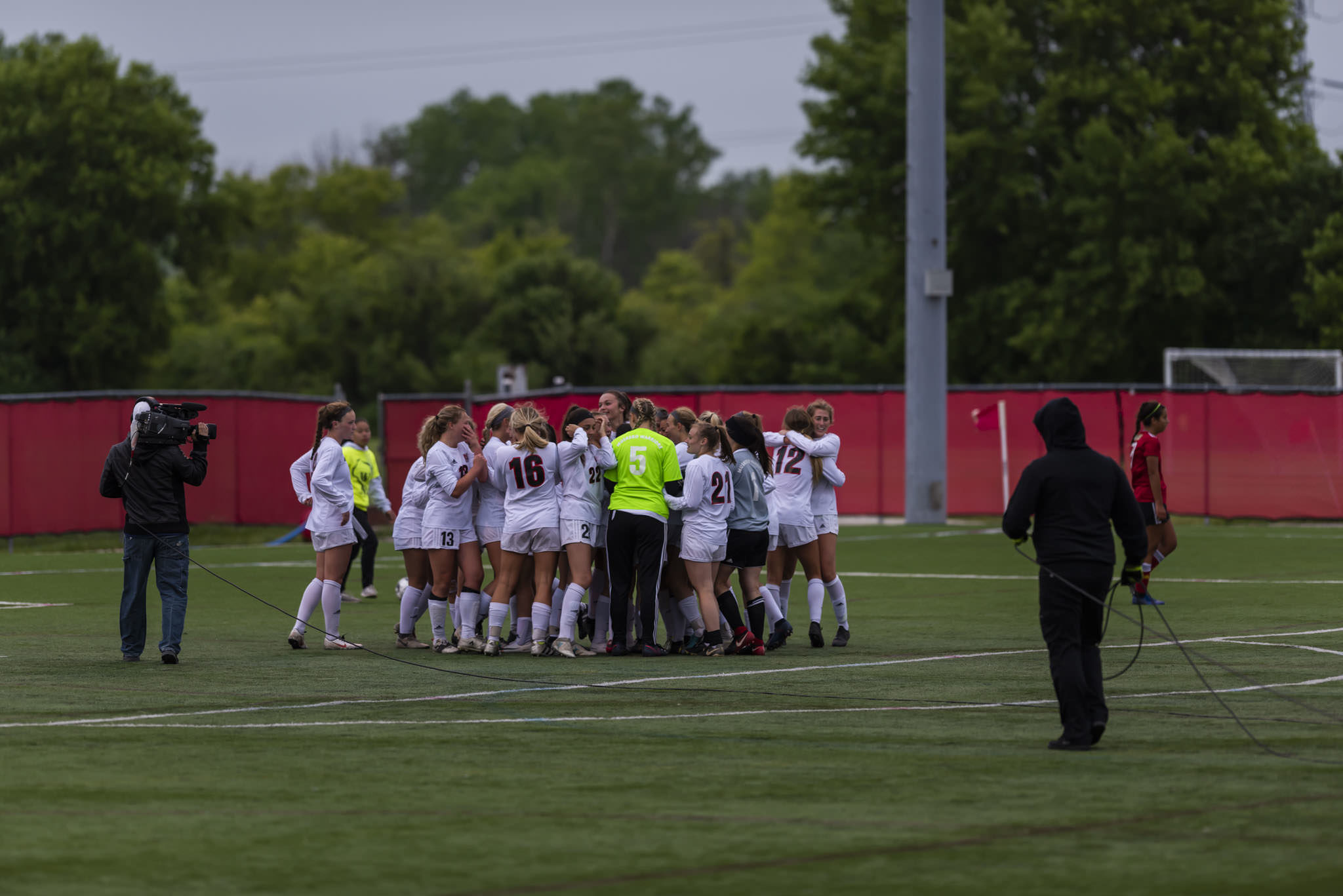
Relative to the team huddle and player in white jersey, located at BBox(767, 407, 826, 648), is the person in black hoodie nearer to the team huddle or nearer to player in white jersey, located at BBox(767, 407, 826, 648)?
the team huddle

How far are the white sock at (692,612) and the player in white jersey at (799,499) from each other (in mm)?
934

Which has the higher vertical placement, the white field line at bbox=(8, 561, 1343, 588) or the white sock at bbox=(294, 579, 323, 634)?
the white sock at bbox=(294, 579, 323, 634)

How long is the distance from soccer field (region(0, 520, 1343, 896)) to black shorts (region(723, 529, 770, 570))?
0.80 m

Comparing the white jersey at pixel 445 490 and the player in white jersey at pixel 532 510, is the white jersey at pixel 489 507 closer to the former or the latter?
the white jersey at pixel 445 490

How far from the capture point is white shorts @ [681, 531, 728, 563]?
13547 mm

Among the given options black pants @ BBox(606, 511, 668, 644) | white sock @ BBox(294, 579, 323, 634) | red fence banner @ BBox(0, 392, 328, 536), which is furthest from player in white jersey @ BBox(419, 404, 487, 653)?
red fence banner @ BBox(0, 392, 328, 536)

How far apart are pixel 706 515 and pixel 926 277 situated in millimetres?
19424

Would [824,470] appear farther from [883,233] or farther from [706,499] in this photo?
[883,233]

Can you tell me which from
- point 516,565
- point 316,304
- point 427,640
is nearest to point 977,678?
point 516,565

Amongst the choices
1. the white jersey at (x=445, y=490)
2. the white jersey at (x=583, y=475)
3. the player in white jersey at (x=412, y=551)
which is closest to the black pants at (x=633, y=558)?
the white jersey at (x=583, y=475)

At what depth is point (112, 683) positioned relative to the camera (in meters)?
12.0

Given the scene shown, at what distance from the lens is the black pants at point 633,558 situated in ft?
44.6

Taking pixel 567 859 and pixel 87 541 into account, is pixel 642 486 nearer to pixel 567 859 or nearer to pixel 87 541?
pixel 567 859

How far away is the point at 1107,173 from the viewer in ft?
155
